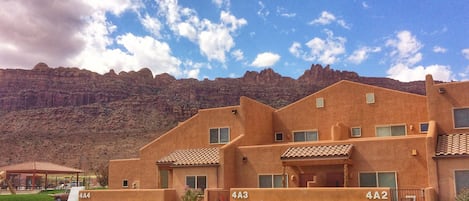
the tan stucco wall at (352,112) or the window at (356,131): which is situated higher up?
the tan stucco wall at (352,112)

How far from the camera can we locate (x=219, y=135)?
28.9 meters

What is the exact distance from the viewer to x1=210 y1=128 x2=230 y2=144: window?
28.5 meters

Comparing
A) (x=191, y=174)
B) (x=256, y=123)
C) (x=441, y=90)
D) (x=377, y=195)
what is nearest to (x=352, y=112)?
(x=256, y=123)

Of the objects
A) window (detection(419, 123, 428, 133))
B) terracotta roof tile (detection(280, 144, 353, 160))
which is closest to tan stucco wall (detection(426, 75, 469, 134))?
window (detection(419, 123, 428, 133))

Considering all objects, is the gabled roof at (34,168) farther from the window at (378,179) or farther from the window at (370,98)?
the window at (378,179)

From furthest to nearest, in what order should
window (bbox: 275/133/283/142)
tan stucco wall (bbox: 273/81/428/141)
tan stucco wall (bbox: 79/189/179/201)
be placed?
window (bbox: 275/133/283/142), tan stucco wall (bbox: 273/81/428/141), tan stucco wall (bbox: 79/189/179/201)

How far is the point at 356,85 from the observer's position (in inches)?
1065

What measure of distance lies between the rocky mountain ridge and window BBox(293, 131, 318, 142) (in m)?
50.3

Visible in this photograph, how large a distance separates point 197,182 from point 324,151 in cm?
730

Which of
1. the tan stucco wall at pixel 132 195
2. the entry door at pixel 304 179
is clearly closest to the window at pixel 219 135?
the tan stucco wall at pixel 132 195

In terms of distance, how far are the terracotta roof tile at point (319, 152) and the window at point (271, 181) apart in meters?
1.47

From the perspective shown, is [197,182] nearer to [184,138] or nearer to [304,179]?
[184,138]

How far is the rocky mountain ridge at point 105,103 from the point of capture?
80875 mm

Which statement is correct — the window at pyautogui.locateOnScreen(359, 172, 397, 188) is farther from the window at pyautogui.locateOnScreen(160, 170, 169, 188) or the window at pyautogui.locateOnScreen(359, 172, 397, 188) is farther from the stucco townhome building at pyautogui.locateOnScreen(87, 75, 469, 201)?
Result: the window at pyautogui.locateOnScreen(160, 170, 169, 188)
